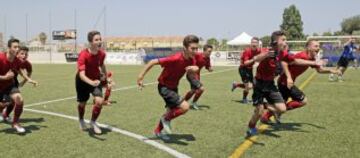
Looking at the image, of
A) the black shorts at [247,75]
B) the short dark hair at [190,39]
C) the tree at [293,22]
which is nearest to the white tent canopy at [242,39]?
the black shorts at [247,75]

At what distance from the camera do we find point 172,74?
7.52 metres

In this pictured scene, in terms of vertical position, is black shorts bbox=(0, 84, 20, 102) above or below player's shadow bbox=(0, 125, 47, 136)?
above

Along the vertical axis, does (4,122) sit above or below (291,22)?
below

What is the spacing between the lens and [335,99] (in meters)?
13.6

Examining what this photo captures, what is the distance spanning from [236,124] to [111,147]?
123 inches

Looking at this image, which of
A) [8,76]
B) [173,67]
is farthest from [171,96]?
[8,76]

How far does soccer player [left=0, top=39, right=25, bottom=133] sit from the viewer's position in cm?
830

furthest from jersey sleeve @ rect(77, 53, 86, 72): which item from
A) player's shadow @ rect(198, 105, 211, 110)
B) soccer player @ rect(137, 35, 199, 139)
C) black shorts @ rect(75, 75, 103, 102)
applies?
player's shadow @ rect(198, 105, 211, 110)

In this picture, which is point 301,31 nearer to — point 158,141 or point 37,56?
point 37,56

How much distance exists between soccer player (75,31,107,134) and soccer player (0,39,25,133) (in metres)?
1.18

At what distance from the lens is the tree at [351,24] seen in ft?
380

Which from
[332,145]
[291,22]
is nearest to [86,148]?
[332,145]

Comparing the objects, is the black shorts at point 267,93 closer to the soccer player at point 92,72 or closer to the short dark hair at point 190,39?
the short dark hair at point 190,39

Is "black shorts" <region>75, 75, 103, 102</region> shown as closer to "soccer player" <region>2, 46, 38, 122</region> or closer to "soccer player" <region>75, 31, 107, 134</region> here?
"soccer player" <region>75, 31, 107, 134</region>
